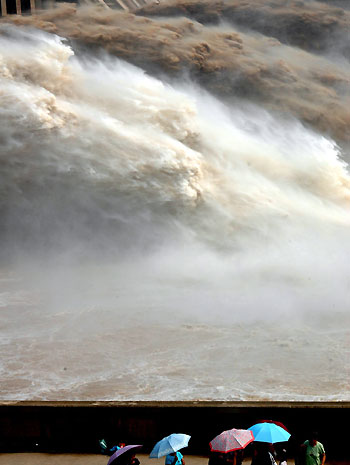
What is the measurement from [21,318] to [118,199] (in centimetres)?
975

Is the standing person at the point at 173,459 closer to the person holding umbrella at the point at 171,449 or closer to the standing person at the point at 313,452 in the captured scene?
the person holding umbrella at the point at 171,449

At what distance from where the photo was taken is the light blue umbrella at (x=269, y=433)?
5.47 meters

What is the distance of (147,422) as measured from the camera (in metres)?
7.17

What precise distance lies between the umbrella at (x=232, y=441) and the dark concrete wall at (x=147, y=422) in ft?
5.09

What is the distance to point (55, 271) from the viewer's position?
74.4ft

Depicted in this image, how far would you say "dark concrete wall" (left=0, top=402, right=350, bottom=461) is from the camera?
696 centimetres

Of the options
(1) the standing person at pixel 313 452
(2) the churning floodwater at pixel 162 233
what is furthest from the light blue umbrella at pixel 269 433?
(2) the churning floodwater at pixel 162 233

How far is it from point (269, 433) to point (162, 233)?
20.0m

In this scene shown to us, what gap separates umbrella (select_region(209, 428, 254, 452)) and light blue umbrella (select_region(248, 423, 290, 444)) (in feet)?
0.36

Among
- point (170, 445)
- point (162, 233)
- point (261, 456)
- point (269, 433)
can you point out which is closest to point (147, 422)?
point (170, 445)

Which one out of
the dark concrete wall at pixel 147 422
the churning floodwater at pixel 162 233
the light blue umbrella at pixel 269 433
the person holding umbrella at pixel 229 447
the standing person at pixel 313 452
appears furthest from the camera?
the churning floodwater at pixel 162 233

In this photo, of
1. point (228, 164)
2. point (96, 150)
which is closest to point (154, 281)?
point (96, 150)

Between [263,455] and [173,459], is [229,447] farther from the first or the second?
[173,459]

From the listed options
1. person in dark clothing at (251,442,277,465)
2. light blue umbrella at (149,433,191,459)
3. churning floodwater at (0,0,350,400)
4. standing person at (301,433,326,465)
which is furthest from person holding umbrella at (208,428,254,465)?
churning floodwater at (0,0,350,400)
